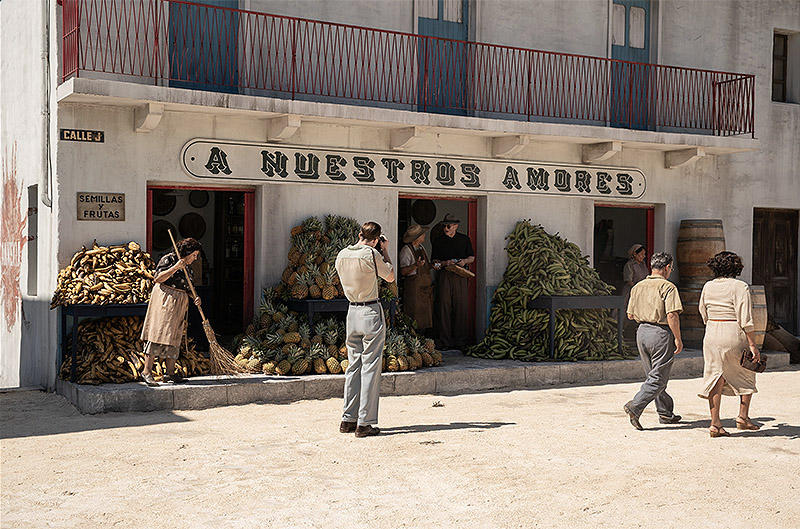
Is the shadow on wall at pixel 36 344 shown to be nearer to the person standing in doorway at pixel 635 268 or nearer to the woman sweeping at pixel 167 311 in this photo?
the woman sweeping at pixel 167 311

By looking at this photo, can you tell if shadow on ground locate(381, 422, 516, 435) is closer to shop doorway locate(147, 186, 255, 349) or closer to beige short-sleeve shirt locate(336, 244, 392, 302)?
beige short-sleeve shirt locate(336, 244, 392, 302)

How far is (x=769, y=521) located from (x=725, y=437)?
2.80m

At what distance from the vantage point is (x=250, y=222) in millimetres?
12273

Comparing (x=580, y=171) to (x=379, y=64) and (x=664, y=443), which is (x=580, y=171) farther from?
(x=664, y=443)

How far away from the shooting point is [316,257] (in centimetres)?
1180

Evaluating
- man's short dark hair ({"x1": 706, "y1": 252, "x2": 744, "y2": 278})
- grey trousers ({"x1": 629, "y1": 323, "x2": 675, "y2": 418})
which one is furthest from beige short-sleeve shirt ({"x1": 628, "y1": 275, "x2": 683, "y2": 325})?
man's short dark hair ({"x1": 706, "y1": 252, "x2": 744, "y2": 278})

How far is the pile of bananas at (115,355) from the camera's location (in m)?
10.0

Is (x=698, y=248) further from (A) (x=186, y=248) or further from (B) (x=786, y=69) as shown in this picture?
(A) (x=186, y=248)

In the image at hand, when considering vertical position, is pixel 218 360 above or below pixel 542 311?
below

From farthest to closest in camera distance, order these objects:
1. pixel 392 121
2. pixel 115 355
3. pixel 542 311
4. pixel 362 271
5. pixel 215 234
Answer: pixel 215 234 → pixel 542 311 → pixel 392 121 → pixel 115 355 → pixel 362 271

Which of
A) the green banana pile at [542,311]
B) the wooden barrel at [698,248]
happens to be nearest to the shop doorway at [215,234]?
the green banana pile at [542,311]

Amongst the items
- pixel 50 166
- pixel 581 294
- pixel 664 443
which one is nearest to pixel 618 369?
pixel 581 294

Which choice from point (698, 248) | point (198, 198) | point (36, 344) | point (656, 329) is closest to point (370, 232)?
point (656, 329)

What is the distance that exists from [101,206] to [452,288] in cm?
539
